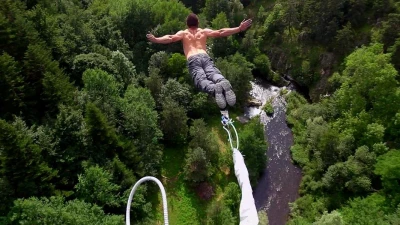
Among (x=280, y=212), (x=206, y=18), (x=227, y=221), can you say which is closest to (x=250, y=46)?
(x=206, y=18)

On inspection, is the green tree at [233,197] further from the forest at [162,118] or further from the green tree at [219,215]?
the green tree at [219,215]

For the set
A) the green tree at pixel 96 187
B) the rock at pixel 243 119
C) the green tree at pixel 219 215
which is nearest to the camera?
the green tree at pixel 96 187

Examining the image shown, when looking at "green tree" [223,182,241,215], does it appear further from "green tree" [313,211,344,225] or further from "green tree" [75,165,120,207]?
"green tree" [75,165,120,207]

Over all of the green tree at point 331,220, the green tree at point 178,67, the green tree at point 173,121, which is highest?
the green tree at point 178,67

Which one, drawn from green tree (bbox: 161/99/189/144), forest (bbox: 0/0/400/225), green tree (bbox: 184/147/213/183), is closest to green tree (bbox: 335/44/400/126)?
forest (bbox: 0/0/400/225)

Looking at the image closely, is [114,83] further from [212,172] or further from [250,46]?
[250,46]

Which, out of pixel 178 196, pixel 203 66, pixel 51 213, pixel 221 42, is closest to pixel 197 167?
pixel 178 196

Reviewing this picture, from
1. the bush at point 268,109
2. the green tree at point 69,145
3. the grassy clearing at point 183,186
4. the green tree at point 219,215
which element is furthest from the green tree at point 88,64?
the bush at point 268,109

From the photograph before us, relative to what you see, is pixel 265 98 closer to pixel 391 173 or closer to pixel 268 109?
pixel 268 109
